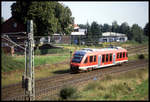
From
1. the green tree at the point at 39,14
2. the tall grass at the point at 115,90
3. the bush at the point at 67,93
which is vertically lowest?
the tall grass at the point at 115,90

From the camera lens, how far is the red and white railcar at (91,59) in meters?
24.1

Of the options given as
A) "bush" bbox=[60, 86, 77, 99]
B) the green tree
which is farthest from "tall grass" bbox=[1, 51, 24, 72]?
"bush" bbox=[60, 86, 77, 99]

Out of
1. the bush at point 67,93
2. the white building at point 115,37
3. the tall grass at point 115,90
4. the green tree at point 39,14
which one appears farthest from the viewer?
the white building at point 115,37

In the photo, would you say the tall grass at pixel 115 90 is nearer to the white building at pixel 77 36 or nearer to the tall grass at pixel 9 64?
the tall grass at pixel 9 64

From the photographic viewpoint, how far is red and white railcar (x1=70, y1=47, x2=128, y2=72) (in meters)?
24.1

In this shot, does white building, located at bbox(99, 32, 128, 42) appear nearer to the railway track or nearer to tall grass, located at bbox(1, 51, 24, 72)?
tall grass, located at bbox(1, 51, 24, 72)

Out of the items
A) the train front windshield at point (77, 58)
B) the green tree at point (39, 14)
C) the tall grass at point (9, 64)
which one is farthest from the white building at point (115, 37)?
the tall grass at point (9, 64)

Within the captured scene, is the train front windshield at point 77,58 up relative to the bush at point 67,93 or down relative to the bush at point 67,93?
up

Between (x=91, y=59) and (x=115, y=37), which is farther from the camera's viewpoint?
(x=115, y=37)

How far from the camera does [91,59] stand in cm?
2494

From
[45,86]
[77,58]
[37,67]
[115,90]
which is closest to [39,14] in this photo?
[37,67]

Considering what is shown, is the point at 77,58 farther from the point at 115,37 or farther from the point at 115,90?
the point at 115,37

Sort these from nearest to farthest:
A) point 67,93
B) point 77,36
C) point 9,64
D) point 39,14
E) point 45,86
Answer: point 67,93, point 45,86, point 9,64, point 39,14, point 77,36

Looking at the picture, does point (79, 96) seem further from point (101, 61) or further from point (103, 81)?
point (101, 61)
